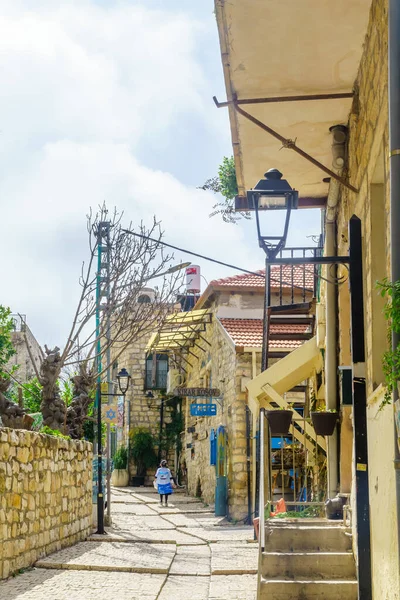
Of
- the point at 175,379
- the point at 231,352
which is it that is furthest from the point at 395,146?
the point at 175,379

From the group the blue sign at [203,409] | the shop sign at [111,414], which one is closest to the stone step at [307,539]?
the shop sign at [111,414]

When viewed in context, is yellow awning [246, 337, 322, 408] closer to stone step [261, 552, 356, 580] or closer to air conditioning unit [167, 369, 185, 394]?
stone step [261, 552, 356, 580]

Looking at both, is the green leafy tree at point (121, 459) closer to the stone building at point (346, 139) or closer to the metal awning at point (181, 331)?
the metal awning at point (181, 331)

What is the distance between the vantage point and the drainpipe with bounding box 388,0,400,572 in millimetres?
4105

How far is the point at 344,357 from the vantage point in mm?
9070

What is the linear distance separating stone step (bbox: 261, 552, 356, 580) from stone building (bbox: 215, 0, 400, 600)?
27 cm

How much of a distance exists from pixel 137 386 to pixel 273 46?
29.9 metres

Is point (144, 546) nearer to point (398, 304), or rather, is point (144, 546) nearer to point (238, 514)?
point (238, 514)

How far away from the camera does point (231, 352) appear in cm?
2014

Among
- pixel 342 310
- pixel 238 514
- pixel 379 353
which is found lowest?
pixel 238 514

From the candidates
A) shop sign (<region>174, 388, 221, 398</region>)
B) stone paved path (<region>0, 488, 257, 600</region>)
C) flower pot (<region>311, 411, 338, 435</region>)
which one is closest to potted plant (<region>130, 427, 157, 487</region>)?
shop sign (<region>174, 388, 221, 398</region>)

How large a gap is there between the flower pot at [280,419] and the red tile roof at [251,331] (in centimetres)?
927

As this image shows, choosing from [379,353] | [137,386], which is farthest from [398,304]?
[137,386]

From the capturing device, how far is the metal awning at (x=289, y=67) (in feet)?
20.6
